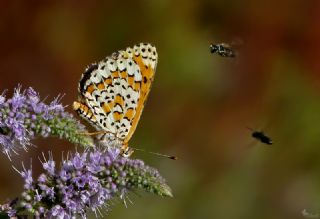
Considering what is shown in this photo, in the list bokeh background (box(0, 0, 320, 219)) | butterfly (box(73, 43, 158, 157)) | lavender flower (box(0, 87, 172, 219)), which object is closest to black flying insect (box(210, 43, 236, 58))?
butterfly (box(73, 43, 158, 157))

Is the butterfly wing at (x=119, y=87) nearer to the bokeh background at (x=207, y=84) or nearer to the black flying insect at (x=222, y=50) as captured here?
the black flying insect at (x=222, y=50)

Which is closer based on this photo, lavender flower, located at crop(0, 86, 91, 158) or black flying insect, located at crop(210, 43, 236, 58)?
lavender flower, located at crop(0, 86, 91, 158)

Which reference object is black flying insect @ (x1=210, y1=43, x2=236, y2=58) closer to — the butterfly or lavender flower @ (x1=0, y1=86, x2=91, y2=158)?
the butterfly

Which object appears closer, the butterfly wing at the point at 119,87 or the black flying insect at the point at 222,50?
the butterfly wing at the point at 119,87

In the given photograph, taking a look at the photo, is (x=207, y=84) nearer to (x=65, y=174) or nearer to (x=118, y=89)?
(x=118, y=89)

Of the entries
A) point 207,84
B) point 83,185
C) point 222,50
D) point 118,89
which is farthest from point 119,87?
point 207,84

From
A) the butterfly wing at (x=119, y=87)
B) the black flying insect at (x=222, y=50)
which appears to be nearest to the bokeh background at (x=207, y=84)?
the black flying insect at (x=222, y=50)

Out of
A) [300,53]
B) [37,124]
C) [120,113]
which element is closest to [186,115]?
[300,53]
